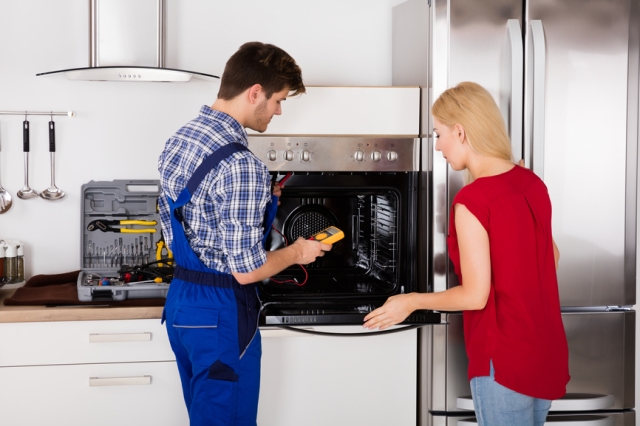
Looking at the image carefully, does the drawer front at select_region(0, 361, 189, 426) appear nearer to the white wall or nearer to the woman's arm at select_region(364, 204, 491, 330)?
the white wall

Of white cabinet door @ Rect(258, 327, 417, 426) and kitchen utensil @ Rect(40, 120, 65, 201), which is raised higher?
kitchen utensil @ Rect(40, 120, 65, 201)

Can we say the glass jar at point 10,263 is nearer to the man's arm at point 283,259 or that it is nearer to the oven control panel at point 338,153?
the oven control panel at point 338,153

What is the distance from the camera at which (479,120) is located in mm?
1551

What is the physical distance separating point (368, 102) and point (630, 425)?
→ 54.4 inches

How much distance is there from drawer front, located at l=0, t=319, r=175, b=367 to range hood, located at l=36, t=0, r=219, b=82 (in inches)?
31.4

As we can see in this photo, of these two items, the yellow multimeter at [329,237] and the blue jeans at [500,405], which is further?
the yellow multimeter at [329,237]

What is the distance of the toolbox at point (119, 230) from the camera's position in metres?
2.45

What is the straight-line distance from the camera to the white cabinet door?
218 centimetres

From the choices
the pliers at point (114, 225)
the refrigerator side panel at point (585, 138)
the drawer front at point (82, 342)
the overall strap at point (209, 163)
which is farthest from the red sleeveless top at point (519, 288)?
the pliers at point (114, 225)

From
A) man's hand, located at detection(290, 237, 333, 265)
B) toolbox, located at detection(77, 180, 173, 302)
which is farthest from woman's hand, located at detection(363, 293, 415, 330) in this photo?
toolbox, located at detection(77, 180, 173, 302)

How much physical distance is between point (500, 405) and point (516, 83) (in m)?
1.01

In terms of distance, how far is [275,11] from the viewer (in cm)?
268

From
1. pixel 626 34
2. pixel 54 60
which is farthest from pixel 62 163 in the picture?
pixel 626 34

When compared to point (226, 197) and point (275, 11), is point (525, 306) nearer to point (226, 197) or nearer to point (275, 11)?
point (226, 197)
